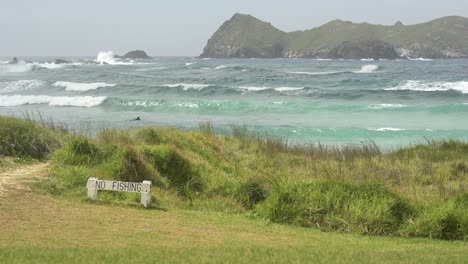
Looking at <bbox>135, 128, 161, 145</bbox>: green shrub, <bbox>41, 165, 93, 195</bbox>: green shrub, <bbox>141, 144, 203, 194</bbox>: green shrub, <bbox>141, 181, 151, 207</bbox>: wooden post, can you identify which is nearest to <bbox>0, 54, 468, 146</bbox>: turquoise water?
<bbox>135, 128, 161, 145</bbox>: green shrub

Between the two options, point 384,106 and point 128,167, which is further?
point 384,106

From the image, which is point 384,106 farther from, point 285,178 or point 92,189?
point 92,189

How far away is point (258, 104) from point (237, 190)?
2661cm

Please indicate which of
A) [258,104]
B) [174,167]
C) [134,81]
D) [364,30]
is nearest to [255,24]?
[364,30]

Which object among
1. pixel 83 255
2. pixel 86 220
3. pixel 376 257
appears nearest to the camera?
pixel 83 255

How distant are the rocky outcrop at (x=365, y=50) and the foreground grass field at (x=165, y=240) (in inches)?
5122

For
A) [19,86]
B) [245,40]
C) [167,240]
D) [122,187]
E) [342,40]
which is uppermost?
[342,40]

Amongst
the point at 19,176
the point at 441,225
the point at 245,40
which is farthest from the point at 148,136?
the point at 245,40

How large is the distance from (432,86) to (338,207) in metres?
42.2

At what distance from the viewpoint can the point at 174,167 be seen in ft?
46.4

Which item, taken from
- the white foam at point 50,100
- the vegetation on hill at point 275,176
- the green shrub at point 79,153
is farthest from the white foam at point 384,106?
the green shrub at point 79,153

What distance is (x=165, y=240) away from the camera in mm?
8609

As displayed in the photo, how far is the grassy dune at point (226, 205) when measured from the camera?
8.01 metres

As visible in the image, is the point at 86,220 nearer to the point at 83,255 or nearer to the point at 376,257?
the point at 83,255
